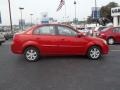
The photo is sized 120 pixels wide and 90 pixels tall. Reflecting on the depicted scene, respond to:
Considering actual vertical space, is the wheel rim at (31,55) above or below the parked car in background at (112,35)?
below

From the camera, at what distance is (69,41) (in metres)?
13.0

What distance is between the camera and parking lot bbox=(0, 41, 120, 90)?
322 inches

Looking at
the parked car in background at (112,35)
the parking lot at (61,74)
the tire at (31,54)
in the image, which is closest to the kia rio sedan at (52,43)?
the tire at (31,54)

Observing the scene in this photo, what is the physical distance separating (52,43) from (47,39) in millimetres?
274

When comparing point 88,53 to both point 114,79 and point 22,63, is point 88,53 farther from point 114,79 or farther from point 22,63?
point 114,79

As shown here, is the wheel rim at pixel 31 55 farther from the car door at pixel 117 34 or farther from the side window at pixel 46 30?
the car door at pixel 117 34

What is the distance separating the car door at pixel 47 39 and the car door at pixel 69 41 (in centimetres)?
25

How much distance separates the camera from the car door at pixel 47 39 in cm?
1295

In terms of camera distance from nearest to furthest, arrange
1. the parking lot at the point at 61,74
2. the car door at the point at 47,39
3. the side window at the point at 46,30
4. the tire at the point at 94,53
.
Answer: the parking lot at the point at 61,74 → the car door at the point at 47,39 → the side window at the point at 46,30 → the tire at the point at 94,53

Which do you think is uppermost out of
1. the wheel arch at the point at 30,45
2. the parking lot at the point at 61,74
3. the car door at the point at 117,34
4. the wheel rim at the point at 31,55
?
the car door at the point at 117,34

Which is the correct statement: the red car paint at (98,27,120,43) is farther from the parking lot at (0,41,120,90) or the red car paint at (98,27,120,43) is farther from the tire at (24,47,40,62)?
the tire at (24,47,40,62)

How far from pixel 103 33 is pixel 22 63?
12080 millimetres

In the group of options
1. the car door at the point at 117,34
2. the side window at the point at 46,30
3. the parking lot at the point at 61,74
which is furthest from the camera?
the car door at the point at 117,34

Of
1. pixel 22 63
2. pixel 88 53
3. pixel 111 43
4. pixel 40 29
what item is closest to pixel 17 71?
pixel 22 63
